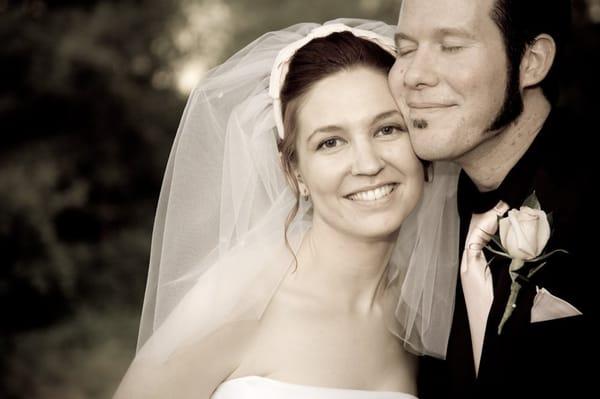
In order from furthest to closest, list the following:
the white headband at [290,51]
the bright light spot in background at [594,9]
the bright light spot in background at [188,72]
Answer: the bright light spot in background at [188,72] < the bright light spot in background at [594,9] < the white headband at [290,51]

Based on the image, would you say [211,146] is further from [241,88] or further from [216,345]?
[216,345]

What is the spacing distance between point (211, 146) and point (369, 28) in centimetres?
75

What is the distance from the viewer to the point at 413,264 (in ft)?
9.15

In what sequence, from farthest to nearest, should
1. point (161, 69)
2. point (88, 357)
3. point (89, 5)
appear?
point (161, 69)
point (89, 5)
point (88, 357)

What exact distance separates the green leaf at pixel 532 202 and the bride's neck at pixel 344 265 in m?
0.62

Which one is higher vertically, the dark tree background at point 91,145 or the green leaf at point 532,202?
the green leaf at point 532,202

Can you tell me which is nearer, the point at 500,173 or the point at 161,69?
the point at 500,173

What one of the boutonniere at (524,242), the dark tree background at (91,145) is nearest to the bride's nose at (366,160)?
the boutonniere at (524,242)

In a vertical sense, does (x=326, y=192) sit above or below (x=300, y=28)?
below

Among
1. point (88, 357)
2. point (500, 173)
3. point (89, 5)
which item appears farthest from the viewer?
point (89, 5)

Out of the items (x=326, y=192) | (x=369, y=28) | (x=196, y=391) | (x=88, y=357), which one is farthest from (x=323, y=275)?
(x=88, y=357)

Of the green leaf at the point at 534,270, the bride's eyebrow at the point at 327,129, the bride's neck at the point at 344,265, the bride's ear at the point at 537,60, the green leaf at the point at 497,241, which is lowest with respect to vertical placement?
the bride's neck at the point at 344,265

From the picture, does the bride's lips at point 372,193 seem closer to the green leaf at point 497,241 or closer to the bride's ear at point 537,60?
the green leaf at point 497,241

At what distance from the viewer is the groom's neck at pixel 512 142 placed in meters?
2.41
